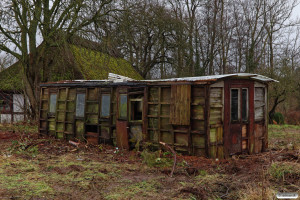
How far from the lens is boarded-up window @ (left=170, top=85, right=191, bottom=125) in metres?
8.34

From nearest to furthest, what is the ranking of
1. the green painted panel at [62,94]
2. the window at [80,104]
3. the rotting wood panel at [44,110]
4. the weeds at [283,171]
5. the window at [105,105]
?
the weeds at [283,171] < the window at [105,105] < the window at [80,104] < the green painted panel at [62,94] < the rotting wood panel at [44,110]

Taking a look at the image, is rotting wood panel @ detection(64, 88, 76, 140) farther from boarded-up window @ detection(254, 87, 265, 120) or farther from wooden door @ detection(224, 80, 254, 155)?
boarded-up window @ detection(254, 87, 265, 120)

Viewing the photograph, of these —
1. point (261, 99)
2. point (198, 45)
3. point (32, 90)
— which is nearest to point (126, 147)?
point (261, 99)

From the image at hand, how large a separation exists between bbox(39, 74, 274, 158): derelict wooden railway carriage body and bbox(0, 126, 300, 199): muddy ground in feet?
1.85

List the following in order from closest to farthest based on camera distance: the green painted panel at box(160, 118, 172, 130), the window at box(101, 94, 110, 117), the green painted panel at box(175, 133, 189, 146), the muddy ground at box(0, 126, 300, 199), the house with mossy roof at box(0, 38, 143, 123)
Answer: the muddy ground at box(0, 126, 300, 199) → the green painted panel at box(175, 133, 189, 146) → the green painted panel at box(160, 118, 172, 130) → the window at box(101, 94, 110, 117) → the house with mossy roof at box(0, 38, 143, 123)

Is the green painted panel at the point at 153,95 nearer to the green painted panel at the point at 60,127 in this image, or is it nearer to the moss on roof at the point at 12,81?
the green painted panel at the point at 60,127

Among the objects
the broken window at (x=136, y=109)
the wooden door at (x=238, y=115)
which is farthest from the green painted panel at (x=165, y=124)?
the wooden door at (x=238, y=115)

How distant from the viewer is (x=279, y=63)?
21625mm

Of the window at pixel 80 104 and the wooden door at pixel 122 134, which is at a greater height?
the window at pixel 80 104

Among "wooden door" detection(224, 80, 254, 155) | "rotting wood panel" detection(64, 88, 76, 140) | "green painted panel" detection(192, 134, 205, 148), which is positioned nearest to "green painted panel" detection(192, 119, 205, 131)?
"green painted panel" detection(192, 134, 205, 148)

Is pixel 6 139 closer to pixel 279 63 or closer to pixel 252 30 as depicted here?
pixel 279 63

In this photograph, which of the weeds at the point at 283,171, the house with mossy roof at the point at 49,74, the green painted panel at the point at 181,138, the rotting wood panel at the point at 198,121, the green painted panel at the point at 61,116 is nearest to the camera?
the weeds at the point at 283,171

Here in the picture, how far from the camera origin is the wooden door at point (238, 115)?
8586 mm

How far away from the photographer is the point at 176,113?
28.0ft
